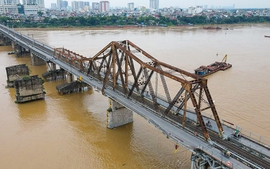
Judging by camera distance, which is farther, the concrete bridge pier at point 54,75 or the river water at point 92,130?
the concrete bridge pier at point 54,75

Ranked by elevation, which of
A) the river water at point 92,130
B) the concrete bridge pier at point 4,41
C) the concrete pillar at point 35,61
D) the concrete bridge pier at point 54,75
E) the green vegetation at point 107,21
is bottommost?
the river water at point 92,130

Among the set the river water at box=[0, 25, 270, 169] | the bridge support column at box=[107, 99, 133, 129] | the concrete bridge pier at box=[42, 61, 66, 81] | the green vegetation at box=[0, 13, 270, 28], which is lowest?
the river water at box=[0, 25, 270, 169]

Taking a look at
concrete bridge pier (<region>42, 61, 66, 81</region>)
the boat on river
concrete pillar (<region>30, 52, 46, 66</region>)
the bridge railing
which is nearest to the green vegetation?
concrete pillar (<region>30, 52, 46, 66</region>)

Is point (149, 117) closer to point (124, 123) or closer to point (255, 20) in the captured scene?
point (124, 123)

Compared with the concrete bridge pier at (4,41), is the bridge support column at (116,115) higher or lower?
lower

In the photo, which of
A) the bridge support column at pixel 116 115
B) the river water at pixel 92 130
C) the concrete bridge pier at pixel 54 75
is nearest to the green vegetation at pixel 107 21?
the concrete bridge pier at pixel 54 75

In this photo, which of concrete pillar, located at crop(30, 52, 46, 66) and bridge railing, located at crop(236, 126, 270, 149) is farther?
concrete pillar, located at crop(30, 52, 46, 66)

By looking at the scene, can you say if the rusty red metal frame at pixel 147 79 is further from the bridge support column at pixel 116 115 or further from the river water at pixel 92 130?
the river water at pixel 92 130

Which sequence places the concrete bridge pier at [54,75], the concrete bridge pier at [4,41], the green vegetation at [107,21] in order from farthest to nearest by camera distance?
the green vegetation at [107,21], the concrete bridge pier at [4,41], the concrete bridge pier at [54,75]

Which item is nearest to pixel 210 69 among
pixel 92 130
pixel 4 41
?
pixel 92 130

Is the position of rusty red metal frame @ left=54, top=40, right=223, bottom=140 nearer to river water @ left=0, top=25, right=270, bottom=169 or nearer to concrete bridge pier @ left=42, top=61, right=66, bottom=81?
concrete bridge pier @ left=42, top=61, right=66, bottom=81
